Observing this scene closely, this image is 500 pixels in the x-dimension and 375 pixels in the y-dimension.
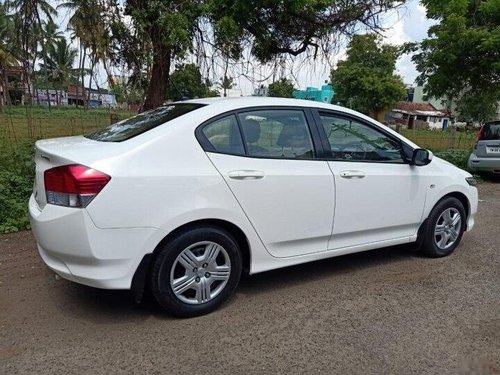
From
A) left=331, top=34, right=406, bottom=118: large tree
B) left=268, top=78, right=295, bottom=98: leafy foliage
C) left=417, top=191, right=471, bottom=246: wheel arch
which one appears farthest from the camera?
left=331, top=34, right=406, bottom=118: large tree

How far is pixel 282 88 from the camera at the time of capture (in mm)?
8469

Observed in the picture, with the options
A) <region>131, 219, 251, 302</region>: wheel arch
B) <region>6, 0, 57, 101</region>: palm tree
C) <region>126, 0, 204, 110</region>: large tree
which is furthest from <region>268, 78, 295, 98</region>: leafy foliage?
<region>131, 219, 251, 302</region>: wheel arch

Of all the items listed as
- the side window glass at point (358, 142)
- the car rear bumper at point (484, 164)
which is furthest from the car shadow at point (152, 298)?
the car rear bumper at point (484, 164)

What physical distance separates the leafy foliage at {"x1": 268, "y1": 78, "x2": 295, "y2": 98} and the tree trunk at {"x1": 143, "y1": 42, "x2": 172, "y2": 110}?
2.01 metres

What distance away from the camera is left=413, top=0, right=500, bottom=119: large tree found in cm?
1007

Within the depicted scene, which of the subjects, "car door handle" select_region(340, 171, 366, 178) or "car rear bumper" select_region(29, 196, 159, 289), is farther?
"car door handle" select_region(340, 171, 366, 178)

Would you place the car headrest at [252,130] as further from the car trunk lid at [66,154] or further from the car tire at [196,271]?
the car trunk lid at [66,154]

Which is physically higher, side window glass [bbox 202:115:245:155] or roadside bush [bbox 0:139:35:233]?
side window glass [bbox 202:115:245:155]

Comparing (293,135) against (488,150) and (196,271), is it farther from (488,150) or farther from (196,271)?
(488,150)

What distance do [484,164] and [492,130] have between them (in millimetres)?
783

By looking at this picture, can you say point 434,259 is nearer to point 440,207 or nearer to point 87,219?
point 440,207

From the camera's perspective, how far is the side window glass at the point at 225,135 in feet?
10.8

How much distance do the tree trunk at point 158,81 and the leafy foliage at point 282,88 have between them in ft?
6.58

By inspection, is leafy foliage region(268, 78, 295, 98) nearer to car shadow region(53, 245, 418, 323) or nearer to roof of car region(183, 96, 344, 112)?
car shadow region(53, 245, 418, 323)
